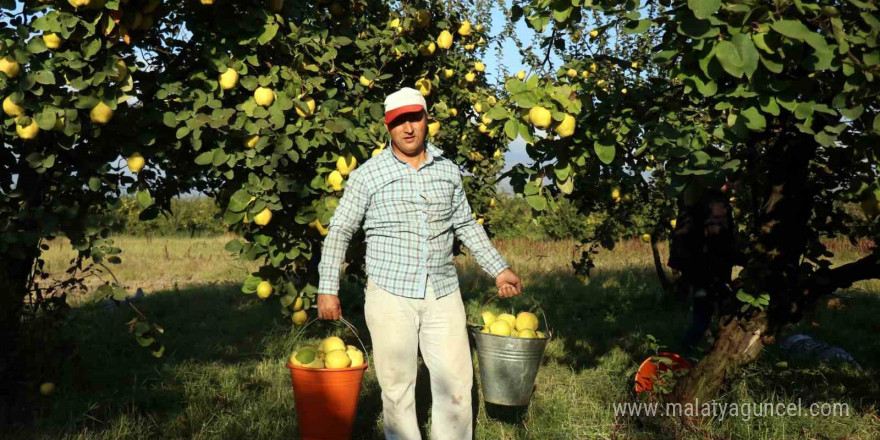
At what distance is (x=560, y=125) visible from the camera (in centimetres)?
251

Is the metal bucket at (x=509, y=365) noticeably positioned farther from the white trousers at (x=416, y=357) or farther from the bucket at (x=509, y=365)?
the white trousers at (x=416, y=357)

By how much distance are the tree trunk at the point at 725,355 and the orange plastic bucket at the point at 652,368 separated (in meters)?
0.21

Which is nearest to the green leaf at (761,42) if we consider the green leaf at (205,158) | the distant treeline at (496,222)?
the green leaf at (205,158)

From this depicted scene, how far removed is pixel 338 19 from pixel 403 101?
1.39m

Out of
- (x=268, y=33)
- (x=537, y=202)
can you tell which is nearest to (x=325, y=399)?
(x=537, y=202)

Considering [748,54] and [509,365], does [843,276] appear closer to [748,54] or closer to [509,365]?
[509,365]

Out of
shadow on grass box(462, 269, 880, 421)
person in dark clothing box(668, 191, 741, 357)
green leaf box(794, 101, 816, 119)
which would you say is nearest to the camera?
green leaf box(794, 101, 816, 119)

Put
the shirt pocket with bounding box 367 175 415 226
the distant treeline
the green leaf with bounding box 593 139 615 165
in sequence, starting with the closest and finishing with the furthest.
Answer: the green leaf with bounding box 593 139 615 165 < the shirt pocket with bounding box 367 175 415 226 < the distant treeline

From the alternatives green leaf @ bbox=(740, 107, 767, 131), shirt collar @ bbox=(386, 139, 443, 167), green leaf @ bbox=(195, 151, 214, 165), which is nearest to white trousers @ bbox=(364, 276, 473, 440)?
shirt collar @ bbox=(386, 139, 443, 167)

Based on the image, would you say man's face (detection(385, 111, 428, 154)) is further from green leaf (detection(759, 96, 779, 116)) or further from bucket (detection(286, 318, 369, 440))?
green leaf (detection(759, 96, 779, 116))

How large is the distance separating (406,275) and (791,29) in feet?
5.20

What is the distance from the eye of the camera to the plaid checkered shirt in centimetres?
284

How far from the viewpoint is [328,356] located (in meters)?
3.17

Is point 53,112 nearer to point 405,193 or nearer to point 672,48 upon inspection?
point 405,193
